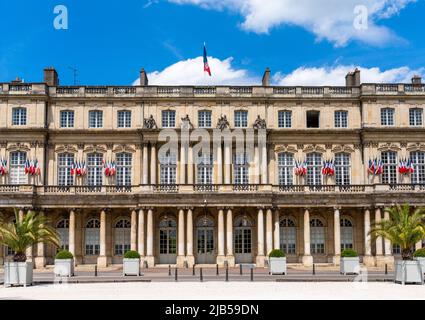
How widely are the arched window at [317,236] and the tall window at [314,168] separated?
3.06 meters

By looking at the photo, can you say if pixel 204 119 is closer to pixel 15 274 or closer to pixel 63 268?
pixel 63 268

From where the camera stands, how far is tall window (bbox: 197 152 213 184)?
5062 cm

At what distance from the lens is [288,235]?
50219 millimetres

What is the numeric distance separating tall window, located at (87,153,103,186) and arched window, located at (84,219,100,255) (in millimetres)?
3024

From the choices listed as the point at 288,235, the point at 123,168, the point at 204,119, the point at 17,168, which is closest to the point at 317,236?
the point at 288,235

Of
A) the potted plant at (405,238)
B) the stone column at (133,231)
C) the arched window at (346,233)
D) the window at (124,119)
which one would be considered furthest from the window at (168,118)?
the potted plant at (405,238)

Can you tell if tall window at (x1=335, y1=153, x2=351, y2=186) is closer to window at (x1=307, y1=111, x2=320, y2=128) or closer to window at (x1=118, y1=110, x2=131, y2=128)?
window at (x1=307, y1=111, x2=320, y2=128)

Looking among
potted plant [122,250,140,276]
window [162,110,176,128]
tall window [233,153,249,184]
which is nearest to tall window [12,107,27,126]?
window [162,110,176,128]

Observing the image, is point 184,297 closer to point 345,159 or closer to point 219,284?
point 219,284

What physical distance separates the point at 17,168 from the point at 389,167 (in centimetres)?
2854

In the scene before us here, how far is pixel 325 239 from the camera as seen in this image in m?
50.3

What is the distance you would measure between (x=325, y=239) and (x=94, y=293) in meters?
28.7
